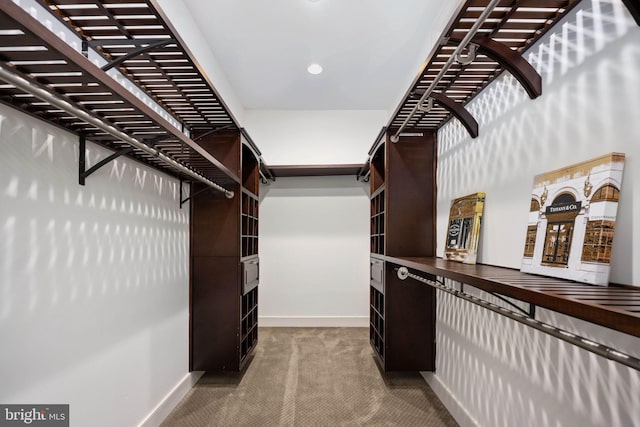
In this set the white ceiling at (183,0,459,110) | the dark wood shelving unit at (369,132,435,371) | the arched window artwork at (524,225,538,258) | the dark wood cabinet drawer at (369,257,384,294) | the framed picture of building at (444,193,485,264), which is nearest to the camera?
the arched window artwork at (524,225,538,258)

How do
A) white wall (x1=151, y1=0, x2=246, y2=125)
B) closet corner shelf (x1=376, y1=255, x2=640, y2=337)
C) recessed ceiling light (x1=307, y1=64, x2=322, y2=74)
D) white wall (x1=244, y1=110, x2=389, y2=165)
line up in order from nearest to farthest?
closet corner shelf (x1=376, y1=255, x2=640, y2=337), white wall (x1=151, y1=0, x2=246, y2=125), recessed ceiling light (x1=307, y1=64, x2=322, y2=74), white wall (x1=244, y1=110, x2=389, y2=165)

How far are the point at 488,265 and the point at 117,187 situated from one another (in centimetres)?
201

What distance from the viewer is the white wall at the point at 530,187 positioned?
3.15 ft

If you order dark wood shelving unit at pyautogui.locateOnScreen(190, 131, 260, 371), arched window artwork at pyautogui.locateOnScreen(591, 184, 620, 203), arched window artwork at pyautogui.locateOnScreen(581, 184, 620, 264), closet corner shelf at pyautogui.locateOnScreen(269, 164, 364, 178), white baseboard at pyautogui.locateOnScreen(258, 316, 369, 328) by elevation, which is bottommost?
white baseboard at pyautogui.locateOnScreen(258, 316, 369, 328)

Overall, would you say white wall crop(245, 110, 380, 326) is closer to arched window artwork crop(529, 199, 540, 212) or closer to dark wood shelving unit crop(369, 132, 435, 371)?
dark wood shelving unit crop(369, 132, 435, 371)

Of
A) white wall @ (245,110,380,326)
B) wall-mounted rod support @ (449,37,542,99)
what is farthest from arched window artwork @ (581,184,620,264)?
white wall @ (245,110,380,326)

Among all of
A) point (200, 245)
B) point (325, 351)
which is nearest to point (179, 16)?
point (200, 245)

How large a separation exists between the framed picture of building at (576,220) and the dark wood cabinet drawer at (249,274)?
6.63 feet

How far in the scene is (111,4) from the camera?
1.13 m

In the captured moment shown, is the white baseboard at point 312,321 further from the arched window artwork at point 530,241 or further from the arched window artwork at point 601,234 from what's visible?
the arched window artwork at point 601,234

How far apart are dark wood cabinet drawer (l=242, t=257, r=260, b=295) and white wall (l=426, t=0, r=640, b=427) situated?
5.38 ft

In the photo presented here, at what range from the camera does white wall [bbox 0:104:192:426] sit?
1.06 m

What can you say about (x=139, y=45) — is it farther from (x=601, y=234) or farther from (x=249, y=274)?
(x=249, y=274)

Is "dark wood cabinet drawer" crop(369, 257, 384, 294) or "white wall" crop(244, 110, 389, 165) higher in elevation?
"white wall" crop(244, 110, 389, 165)
